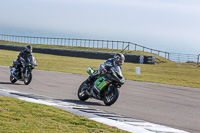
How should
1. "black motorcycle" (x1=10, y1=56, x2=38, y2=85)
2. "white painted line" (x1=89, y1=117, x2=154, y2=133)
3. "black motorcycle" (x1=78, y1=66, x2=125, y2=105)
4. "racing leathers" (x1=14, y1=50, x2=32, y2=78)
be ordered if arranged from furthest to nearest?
1. "racing leathers" (x1=14, y1=50, x2=32, y2=78)
2. "black motorcycle" (x1=10, y1=56, x2=38, y2=85)
3. "black motorcycle" (x1=78, y1=66, x2=125, y2=105)
4. "white painted line" (x1=89, y1=117, x2=154, y2=133)

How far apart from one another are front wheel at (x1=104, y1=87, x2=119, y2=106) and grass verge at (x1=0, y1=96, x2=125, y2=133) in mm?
2378

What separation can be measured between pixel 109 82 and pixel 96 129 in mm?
4350

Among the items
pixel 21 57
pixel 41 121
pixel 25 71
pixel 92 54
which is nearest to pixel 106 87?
pixel 41 121

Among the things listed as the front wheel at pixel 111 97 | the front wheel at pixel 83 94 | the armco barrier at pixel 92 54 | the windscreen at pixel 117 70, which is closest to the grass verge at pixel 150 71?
the armco barrier at pixel 92 54

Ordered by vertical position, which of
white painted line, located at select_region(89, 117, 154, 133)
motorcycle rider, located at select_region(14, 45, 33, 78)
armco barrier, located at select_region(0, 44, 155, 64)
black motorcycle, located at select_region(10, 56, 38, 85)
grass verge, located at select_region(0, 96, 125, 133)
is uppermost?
armco barrier, located at select_region(0, 44, 155, 64)

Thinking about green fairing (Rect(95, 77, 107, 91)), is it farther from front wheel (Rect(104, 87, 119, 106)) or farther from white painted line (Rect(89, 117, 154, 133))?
white painted line (Rect(89, 117, 154, 133))

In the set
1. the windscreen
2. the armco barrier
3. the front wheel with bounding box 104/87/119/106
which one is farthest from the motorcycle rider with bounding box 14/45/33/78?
the armco barrier

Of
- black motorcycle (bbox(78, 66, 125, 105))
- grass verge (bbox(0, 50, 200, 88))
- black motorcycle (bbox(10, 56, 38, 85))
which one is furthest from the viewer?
grass verge (bbox(0, 50, 200, 88))

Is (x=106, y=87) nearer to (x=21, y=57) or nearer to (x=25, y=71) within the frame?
(x=25, y=71)

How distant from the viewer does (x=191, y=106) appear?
12.5 meters

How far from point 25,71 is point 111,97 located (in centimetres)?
659

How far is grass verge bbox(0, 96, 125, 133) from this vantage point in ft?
22.5

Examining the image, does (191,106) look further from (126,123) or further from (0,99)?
(0,99)

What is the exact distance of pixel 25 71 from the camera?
17.2m
